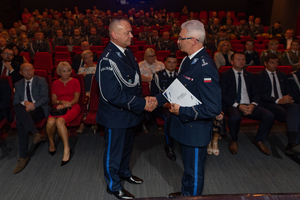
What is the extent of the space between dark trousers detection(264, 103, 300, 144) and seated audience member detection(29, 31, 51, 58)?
19.7 feet

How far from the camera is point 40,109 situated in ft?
10.2

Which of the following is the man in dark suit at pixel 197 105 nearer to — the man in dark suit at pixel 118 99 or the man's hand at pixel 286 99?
the man in dark suit at pixel 118 99

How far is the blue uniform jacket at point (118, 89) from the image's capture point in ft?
6.04

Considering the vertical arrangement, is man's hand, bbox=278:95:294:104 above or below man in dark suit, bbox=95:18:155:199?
below

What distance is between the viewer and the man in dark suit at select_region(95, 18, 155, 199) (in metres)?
1.85

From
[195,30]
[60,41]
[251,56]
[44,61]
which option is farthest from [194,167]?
[60,41]

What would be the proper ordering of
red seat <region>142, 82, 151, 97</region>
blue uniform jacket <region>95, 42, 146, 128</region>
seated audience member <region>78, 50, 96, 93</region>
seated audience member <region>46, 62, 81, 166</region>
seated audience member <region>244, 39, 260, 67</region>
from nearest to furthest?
blue uniform jacket <region>95, 42, 146, 128</region> → seated audience member <region>46, 62, 81, 166</region> → red seat <region>142, 82, 151, 97</region> → seated audience member <region>78, 50, 96, 93</region> → seated audience member <region>244, 39, 260, 67</region>

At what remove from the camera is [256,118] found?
312 centimetres

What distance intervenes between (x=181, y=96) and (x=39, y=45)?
20.3 ft

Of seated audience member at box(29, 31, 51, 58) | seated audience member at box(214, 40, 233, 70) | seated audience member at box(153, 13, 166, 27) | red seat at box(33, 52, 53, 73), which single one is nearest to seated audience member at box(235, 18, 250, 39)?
seated audience member at box(153, 13, 166, 27)

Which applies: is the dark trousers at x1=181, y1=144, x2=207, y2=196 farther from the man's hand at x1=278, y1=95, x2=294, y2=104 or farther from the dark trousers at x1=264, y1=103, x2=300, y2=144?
the man's hand at x1=278, y1=95, x2=294, y2=104

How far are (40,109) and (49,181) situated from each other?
3.46 ft

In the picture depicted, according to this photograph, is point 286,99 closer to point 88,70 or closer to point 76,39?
point 88,70

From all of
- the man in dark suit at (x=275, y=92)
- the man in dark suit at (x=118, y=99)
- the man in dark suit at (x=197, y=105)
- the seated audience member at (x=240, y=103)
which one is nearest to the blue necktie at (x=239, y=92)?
the seated audience member at (x=240, y=103)
